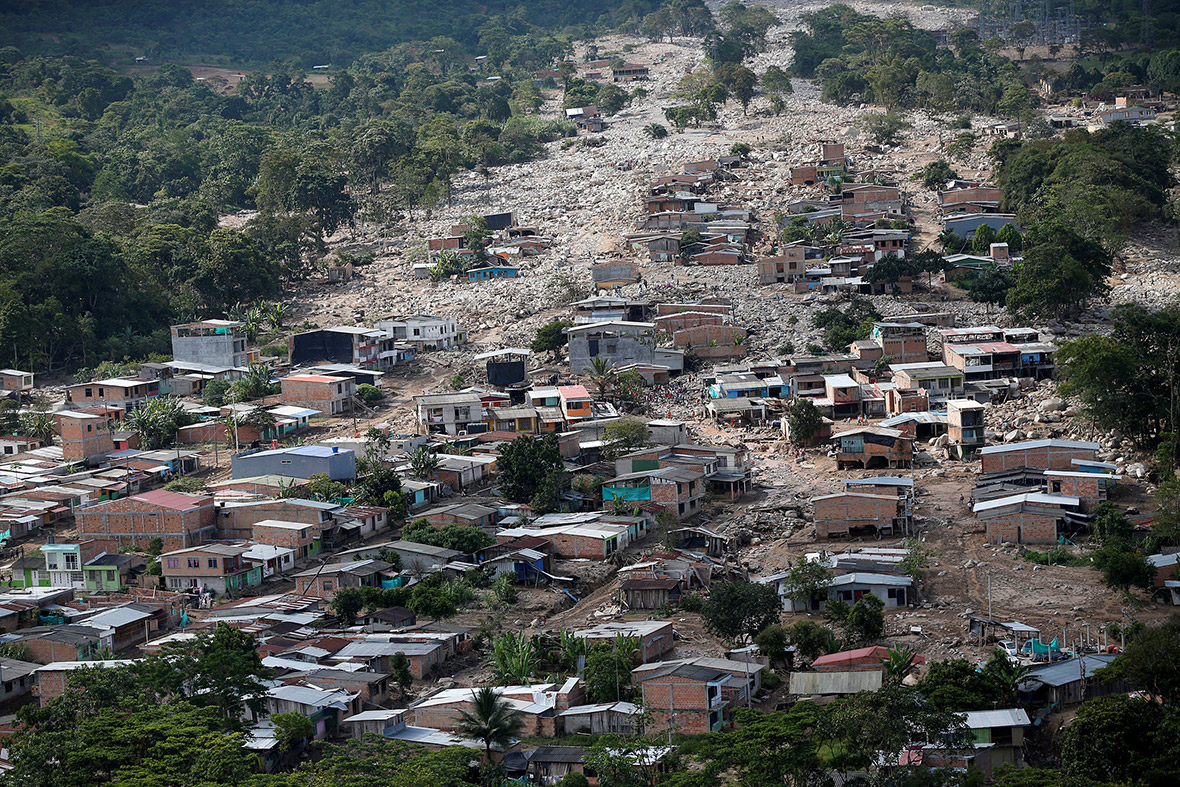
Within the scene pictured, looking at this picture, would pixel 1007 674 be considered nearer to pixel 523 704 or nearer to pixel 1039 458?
pixel 523 704

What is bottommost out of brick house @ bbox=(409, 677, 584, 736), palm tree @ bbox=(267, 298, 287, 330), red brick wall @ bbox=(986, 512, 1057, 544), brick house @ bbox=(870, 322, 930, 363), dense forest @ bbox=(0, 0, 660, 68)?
brick house @ bbox=(409, 677, 584, 736)

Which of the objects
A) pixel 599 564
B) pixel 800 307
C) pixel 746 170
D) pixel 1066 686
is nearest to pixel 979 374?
pixel 800 307

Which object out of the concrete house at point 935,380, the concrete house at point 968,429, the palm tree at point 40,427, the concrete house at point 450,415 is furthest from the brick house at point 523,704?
the palm tree at point 40,427

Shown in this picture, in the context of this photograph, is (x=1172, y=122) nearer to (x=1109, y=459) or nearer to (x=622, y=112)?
(x=622, y=112)

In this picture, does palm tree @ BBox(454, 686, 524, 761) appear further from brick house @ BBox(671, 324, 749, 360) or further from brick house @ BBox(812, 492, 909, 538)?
brick house @ BBox(671, 324, 749, 360)

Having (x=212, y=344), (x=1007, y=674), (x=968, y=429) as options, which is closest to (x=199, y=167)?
(x=212, y=344)

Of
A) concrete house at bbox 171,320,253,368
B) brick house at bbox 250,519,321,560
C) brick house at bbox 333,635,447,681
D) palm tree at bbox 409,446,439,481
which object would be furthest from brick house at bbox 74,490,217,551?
concrete house at bbox 171,320,253,368
